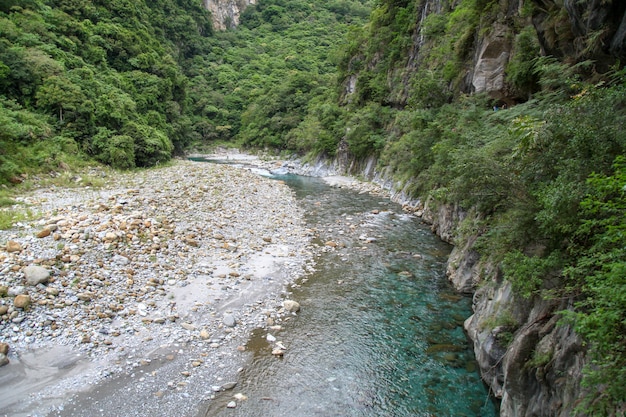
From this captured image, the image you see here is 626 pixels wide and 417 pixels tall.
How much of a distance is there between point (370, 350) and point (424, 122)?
1597cm

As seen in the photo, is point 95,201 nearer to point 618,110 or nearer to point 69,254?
point 69,254

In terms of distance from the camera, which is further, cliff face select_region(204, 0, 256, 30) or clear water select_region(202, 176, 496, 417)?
cliff face select_region(204, 0, 256, 30)

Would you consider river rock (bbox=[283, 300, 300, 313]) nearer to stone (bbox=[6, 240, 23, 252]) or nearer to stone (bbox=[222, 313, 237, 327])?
stone (bbox=[222, 313, 237, 327])

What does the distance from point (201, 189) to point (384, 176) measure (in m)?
15.1

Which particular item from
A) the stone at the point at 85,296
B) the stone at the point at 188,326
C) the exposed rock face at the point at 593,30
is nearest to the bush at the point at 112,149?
the stone at the point at 85,296

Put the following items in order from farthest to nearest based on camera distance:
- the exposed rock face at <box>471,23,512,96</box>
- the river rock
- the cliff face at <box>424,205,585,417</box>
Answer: the exposed rock face at <box>471,23,512,96</box>
the river rock
the cliff face at <box>424,205,585,417</box>

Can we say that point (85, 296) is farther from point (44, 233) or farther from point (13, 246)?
point (44, 233)

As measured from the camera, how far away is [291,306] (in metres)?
9.25

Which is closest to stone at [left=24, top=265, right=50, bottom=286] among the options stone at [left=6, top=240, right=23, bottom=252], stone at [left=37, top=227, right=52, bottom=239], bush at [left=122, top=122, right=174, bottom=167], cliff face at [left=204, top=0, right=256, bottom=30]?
stone at [left=6, top=240, right=23, bottom=252]

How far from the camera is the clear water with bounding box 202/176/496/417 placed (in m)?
6.12

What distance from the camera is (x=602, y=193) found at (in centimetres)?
413

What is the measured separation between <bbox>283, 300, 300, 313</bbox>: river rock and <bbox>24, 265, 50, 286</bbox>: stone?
602 cm

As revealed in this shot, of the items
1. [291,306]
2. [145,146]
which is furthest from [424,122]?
[145,146]

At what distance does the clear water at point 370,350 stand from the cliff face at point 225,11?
352ft
